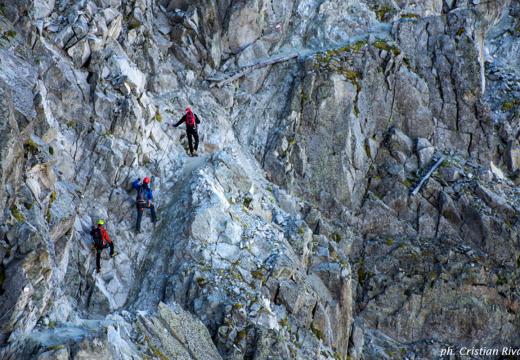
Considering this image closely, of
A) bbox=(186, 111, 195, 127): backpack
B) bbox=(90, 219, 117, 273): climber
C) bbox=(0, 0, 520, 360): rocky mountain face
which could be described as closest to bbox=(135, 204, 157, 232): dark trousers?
bbox=(0, 0, 520, 360): rocky mountain face

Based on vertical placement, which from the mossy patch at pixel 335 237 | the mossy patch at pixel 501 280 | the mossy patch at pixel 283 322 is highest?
the mossy patch at pixel 335 237

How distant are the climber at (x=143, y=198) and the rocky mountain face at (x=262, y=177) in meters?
0.62

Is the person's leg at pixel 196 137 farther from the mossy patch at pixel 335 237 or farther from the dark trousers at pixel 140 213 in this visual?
the mossy patch at pixel 335 237

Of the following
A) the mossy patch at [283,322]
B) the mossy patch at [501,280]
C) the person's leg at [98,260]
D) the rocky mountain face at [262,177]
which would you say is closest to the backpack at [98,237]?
the person's leg at [98,260]

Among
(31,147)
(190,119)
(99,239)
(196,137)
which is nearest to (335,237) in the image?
(196,137)

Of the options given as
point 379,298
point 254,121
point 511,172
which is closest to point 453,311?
point 379,298

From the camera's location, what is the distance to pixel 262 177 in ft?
117

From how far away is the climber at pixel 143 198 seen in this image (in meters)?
28.4

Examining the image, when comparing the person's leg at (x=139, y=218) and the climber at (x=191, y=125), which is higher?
the climber at (x=191, y=125)

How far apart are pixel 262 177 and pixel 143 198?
8947mm

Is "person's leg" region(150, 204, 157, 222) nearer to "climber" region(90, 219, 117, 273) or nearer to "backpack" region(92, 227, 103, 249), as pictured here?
"climber" region(90, 219, 117, 273)

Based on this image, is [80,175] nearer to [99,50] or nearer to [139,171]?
[139,171]

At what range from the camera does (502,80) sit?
43844 mm

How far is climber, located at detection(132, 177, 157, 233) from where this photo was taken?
2838cm
